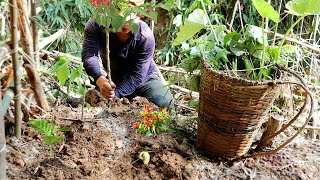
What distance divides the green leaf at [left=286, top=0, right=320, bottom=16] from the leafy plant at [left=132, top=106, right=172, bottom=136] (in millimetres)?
572

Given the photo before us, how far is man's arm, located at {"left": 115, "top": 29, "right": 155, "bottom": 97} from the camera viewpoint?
191 cm

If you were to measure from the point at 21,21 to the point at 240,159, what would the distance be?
2.83 ft

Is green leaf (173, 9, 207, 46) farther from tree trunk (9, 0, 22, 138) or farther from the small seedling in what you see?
tree trunk (9, 0, 22, 138)

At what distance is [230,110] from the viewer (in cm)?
113

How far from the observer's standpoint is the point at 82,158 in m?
1.15

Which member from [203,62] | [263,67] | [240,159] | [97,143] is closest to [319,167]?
[240,159]

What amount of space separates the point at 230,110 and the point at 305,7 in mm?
374

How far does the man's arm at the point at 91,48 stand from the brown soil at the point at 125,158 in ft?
1.58

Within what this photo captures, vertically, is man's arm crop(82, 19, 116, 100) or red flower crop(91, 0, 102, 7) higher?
red flower crop(91, 0, 102, 7)

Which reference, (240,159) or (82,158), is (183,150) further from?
(82,158)

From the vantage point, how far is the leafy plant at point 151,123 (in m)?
1.31

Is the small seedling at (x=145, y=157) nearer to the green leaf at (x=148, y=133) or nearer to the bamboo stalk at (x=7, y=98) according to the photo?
the green leaf at (x=148, y=133)

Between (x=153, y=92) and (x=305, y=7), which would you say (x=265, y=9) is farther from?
(x=153, y=92)

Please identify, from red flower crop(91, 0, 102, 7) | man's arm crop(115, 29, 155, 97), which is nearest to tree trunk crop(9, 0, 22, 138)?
red flower crop(91, 0, 102, 7)
